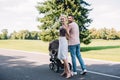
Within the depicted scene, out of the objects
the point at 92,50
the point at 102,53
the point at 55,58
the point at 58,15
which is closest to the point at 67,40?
the point at 55,58

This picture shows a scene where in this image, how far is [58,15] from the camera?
33.0 meters

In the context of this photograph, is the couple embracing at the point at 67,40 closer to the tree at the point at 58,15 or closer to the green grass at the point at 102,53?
the green grass at the point at 102,53

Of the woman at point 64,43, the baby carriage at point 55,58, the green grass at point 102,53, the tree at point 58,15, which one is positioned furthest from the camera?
the tree at point 58,15

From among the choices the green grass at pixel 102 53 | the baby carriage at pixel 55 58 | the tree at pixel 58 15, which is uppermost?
the tree at pixel 58 15

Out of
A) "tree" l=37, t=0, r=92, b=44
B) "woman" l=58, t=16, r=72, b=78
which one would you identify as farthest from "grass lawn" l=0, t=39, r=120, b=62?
"woman" l=58, t=16, r=72, b=78

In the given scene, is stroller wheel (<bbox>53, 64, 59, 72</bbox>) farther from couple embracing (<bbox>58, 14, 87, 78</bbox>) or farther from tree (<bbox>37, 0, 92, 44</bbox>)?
tree (<bbox>37, 0, 92, 44</bbox>)

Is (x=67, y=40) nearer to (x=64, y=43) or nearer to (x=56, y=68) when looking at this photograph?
(x=64, y=43)

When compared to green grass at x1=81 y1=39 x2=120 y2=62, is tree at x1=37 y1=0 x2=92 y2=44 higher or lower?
higher

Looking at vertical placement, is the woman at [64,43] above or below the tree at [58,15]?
below

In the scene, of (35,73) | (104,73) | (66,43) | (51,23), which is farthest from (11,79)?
(51,23)

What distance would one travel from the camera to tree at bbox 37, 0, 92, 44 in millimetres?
32281

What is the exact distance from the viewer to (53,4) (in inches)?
1307

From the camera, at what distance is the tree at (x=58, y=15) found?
106 feet

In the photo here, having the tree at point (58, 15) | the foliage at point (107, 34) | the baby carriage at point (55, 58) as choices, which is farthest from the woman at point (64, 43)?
the foliage at point (107, 34)
